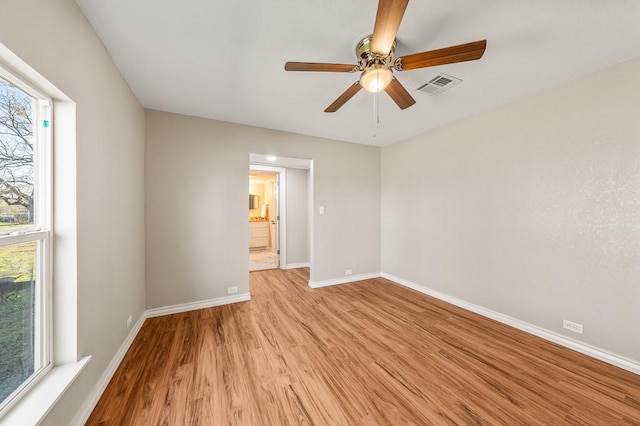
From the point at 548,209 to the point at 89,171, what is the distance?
3.93m

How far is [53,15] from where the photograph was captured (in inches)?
46.9

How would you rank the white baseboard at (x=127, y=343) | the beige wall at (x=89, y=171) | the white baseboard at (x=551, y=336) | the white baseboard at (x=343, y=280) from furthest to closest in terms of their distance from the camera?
the white baseboard at (x=343, y=280) → the white baseboard at (x=551, y=336) → the white baseboard at (x=127, y=343) → the beige wall at (x=89, y=171)

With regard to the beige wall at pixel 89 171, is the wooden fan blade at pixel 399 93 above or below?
above

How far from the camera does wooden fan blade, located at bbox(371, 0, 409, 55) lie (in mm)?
1092

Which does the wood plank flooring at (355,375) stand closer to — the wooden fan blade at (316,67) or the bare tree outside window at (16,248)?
the bare tree outside window at (16,248)

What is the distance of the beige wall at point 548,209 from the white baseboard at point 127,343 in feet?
9.94

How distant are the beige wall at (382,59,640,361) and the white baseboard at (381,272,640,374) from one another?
0.05 meters

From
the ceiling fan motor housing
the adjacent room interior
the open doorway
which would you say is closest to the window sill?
the adjacent room interior

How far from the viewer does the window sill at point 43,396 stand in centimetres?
100

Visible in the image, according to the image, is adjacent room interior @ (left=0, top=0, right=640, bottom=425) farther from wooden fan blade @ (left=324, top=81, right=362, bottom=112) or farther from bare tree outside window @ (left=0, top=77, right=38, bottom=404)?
wooden fan blade @ (left=324, top=81, right=362, bottom=112)

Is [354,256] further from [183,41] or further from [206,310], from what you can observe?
[183,41]

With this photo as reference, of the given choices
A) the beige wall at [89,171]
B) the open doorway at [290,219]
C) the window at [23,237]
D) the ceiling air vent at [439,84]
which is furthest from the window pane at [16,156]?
the open doorway at [290,219]

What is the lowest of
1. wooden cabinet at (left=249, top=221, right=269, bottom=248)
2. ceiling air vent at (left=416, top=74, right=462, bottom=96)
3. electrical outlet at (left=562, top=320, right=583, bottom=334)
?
electrical outlet at (left=562, top=320, right=583, bottom=334)

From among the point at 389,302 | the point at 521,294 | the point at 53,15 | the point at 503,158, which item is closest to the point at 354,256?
the point at 389,302
